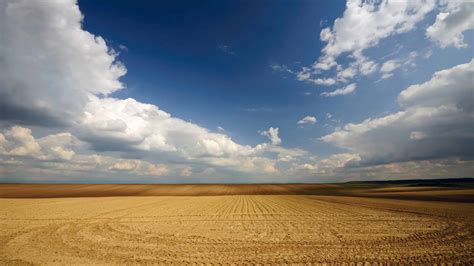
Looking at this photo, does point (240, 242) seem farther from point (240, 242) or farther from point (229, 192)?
point (229, 192)

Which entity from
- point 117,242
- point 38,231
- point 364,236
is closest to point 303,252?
point 364,236

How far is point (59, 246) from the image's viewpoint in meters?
12.0

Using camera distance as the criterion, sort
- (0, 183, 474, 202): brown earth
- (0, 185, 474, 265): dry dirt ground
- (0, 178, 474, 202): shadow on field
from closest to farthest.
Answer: (0, 185, 474, 265): dry dirt ground → (0, 178, 474, 202): shadow on field → (0, 183, 474, 202): brown earth

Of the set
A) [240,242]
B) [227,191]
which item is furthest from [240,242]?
[227,191]

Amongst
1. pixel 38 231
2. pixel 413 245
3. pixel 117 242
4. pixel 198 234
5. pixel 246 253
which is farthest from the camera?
pixel 38 231

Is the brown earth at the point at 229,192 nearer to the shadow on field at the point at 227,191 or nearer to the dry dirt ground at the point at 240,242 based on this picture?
the shadow on field at the point at 227,191

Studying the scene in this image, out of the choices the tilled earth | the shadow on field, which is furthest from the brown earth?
the tilled earth

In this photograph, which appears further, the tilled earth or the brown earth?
the brown earth

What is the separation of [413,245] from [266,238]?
6792 millimetres

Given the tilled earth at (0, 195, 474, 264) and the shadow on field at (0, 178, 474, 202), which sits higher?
the tilled earth at (0, 195, 474, 264)

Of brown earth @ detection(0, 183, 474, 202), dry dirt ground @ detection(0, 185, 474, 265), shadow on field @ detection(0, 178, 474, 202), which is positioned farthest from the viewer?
brown earth @ detection(0, 183, 474, 202)

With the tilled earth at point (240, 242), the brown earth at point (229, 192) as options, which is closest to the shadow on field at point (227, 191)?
the brown earth at point (229, 192)

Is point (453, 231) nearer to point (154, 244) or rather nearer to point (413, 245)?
point (413, 245)

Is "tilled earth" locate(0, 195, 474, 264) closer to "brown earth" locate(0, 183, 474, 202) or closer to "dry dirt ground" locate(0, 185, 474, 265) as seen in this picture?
"dry dirt ground" locate(0, 185, 474, 265)
